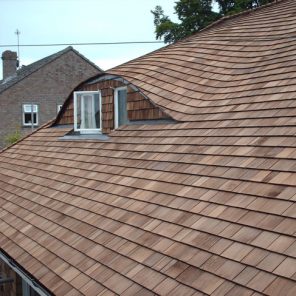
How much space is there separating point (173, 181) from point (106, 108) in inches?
196

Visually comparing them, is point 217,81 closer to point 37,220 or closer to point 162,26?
point 37,220

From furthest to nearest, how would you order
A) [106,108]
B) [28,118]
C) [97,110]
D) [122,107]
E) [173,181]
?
[28,118]
[97,110]
[106,108]
[122,107]
[173,181]

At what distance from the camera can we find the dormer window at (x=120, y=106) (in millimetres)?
10344

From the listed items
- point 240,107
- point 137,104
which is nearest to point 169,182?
point 240,107

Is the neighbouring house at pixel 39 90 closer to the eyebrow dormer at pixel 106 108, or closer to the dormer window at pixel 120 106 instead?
the eyebrow dormer at pixel 106 108

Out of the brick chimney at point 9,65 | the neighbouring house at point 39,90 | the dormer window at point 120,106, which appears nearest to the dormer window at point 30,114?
the neighbouring house at point 39,90

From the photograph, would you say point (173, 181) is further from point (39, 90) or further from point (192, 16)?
point (39, 90)

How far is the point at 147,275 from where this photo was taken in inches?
189

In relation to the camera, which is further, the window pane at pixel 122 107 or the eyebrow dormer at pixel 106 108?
the window pane at pixel 122 107

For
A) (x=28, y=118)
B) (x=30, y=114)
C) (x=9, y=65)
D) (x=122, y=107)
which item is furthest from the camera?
(x=9, y=65)

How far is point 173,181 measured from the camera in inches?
249

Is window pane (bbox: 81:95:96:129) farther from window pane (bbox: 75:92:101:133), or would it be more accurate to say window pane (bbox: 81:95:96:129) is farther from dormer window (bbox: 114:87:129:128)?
dormer window (bbox: 114:87:129:128)

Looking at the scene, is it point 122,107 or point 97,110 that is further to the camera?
point 97,110

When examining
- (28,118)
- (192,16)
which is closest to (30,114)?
(28,118)
